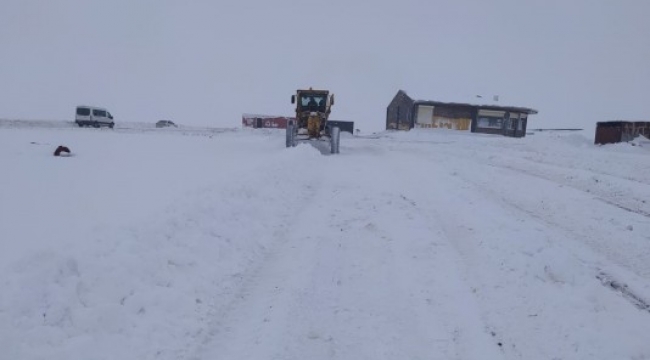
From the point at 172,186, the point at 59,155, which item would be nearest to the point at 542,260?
the point at 172,186

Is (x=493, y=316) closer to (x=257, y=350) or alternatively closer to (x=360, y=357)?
(x=360, y=357)

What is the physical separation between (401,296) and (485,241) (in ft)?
7.33

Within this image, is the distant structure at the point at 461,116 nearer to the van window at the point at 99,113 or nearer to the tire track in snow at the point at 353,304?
the van window at the point at 99,113

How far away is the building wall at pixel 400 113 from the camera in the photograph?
4569 centimetres

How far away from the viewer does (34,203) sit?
7.69 metres

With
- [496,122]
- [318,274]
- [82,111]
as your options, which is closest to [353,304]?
[318,274]

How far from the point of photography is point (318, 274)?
196 inches

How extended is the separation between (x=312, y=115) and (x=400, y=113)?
30599mm

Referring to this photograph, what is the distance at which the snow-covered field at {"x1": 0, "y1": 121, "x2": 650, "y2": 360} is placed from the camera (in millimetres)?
3543

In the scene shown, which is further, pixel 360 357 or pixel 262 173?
pixel 262 173

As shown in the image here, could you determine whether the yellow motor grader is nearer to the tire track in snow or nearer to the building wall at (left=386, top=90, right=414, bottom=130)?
the tire track in snow

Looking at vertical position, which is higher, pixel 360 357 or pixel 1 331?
pixel 1 331

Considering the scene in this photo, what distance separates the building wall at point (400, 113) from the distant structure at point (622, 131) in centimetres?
2036

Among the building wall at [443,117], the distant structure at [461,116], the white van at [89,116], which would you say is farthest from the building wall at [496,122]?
the white van at [89,116]
